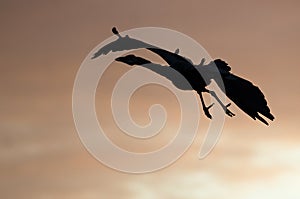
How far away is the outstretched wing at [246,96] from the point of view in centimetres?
749

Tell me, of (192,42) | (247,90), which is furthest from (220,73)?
(192,42)

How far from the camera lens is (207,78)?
7621 millimetres

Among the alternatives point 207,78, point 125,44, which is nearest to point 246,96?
point 207,78

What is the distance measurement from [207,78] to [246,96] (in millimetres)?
534

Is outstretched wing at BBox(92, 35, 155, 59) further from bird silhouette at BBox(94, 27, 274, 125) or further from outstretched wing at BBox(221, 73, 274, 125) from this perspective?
outstretched wing at BBox(221, 73, 274, 125)

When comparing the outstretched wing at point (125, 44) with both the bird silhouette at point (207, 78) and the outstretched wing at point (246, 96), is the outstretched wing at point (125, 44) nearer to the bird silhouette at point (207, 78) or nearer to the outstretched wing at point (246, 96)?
the bird silhouette at point (207, 78)

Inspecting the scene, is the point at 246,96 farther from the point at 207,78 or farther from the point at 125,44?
the point at 125,44

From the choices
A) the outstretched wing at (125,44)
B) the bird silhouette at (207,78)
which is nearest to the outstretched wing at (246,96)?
the bird silhouette at (207,78)

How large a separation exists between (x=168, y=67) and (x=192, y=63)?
31cm

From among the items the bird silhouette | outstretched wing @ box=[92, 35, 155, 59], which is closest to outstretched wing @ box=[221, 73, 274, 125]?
the bird silhouette

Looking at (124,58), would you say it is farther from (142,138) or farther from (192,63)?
(142,138)

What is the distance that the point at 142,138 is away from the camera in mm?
9633

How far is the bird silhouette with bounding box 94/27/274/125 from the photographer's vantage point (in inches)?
297

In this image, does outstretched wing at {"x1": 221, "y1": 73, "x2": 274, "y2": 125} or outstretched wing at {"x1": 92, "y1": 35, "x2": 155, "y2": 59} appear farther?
outstretched wing at {"x1": 92, "y1": 35, "x2": 155, "y2": 59}
